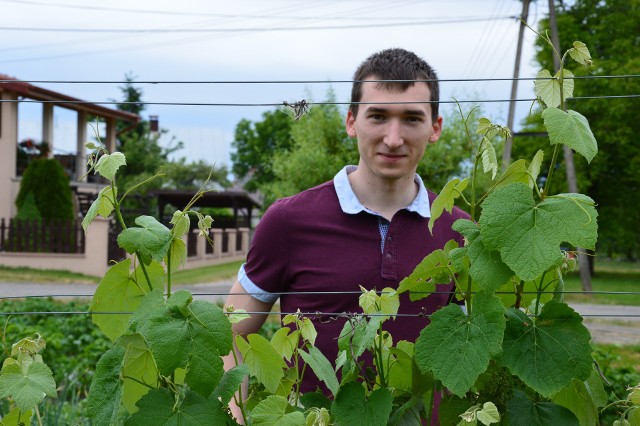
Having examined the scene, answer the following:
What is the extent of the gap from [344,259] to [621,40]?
3254cm

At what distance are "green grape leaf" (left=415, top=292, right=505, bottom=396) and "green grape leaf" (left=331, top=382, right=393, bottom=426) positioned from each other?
0.32 feet

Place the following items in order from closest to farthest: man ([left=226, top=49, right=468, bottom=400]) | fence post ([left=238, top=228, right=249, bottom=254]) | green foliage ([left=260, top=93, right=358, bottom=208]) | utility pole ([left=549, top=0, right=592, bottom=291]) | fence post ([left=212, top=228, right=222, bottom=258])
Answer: man ([left=226, top=49, right=468, bottom=400]) < utility pole ([left=549, top=0, right=592, bottom=291]) < green foliage ([left=260, top=93, right=358, bottom=208]) < fence post ([left=212, top=228, right=222, bottom=258]) < fence post ([left=238, top=228, right=249, bottom=254])

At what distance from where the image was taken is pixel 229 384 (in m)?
1.30

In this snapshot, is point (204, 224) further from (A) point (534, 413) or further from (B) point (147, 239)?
(A) point (534, 413)

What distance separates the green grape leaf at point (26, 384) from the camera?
54.2 inches

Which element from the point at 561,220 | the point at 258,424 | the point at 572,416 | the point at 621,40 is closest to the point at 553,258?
the point at 561,220

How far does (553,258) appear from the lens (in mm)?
1179

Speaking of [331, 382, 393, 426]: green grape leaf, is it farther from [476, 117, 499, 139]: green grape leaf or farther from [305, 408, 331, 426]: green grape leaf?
[476, 117, 499, 139]: green grape leaf

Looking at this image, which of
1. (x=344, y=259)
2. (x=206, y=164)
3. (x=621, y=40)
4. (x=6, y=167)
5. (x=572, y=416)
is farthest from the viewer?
(x=206, y=164)

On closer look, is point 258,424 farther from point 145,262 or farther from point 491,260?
point 491,260

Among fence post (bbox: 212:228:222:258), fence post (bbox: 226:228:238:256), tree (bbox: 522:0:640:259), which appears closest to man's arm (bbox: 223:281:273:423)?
fence post (bbox: 212:228:222:258)

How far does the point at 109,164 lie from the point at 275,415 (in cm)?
45

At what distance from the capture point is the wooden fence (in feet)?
77.0

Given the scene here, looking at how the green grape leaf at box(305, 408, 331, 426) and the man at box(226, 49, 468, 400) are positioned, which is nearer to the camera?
the green grape leaf at box(305, 408, 331, 426)
